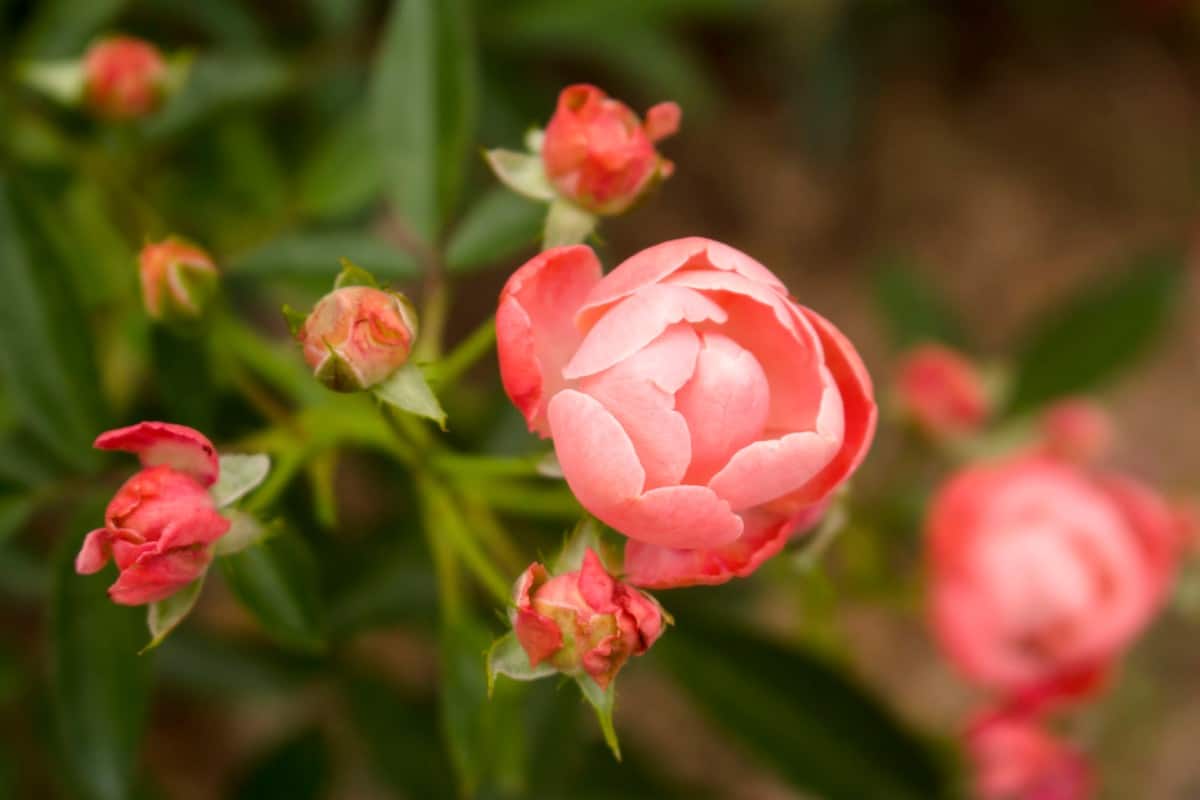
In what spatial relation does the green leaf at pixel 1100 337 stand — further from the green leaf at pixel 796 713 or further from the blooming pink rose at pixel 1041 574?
the green leaf at pixel 796 713

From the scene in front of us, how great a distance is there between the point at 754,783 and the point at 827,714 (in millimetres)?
694

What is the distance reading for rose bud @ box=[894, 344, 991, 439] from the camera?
115cm

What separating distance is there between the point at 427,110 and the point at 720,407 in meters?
0.44

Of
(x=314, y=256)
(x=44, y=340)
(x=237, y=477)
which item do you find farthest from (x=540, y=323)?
(x=44, y=340)

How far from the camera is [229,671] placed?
3.71ft

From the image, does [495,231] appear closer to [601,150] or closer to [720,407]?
[601,150]

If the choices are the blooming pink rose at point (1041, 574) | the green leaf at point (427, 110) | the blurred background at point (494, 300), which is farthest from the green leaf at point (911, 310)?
the green leaf at point (427, 110)

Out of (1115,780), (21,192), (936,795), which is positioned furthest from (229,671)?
(1115,780)

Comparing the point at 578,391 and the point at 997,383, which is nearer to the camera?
the point at 578,391

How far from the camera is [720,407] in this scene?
1.69 ft

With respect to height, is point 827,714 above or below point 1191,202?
below

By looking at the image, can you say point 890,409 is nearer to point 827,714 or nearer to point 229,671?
point 827,714

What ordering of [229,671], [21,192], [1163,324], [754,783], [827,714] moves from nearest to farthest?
1. [21,192]
2. [827,714]
3. [229,671]
4. [1163,324]
5. [754,783]

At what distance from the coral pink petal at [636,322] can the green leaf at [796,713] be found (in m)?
0.50
